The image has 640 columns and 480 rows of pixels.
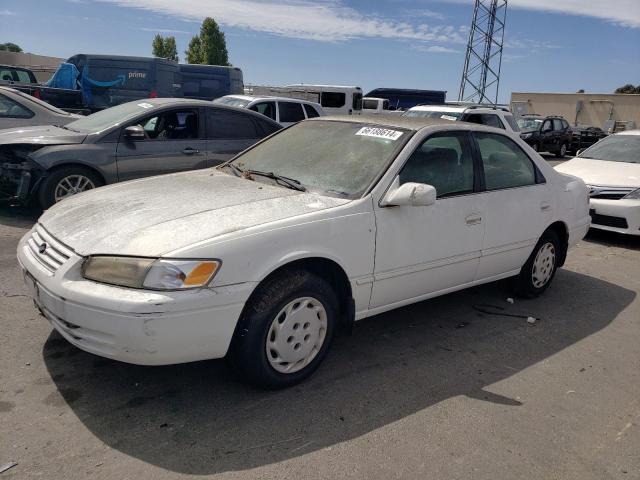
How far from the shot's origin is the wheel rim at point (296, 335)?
10.3 feet

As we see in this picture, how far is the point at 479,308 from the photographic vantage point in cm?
490

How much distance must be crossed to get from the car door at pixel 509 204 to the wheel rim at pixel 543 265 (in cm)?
23

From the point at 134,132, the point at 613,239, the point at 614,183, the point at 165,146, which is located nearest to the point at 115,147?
the point at 134,132

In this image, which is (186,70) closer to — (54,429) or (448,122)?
(448,122)

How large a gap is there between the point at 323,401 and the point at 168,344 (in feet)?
3.20

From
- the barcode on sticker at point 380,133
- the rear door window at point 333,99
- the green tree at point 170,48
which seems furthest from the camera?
the green tree at point 170,48

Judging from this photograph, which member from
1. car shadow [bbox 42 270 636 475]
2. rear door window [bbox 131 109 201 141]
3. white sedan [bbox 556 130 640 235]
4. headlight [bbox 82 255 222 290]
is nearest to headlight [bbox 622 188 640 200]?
white sedan [bbox 556 130 640 235]

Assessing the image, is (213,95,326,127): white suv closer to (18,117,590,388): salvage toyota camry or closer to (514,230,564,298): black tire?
(514,230,564,298): black tire

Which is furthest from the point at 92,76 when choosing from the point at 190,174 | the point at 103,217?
the point at 103,217

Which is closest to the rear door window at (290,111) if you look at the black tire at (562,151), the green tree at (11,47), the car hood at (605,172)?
the car hood at (605,172)

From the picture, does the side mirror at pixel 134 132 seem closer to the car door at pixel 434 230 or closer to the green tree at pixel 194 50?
the car door at pixel 434 230

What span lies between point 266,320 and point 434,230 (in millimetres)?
1461

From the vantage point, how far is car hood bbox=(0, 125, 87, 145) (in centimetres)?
676

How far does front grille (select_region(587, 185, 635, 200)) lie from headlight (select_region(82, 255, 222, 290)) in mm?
6618
